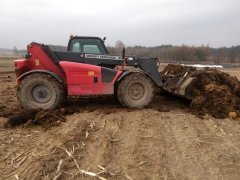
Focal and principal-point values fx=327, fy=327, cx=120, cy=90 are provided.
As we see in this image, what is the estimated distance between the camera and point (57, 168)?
511 centimetres

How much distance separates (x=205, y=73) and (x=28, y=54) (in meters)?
4.89

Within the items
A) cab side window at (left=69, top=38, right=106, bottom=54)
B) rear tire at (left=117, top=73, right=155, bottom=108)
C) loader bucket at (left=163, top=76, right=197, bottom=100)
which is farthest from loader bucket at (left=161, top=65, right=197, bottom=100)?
cab side window at (left=69, top=38, right=106, bottom=54)

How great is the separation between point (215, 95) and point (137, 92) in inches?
80.1

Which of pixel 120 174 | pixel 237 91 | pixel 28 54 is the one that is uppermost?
pixel 28 54

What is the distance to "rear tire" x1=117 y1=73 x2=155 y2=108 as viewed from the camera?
870cm

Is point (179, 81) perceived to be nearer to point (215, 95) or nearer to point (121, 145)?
point (215, 95)

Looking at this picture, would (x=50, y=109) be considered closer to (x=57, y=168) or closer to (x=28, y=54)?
(x=28, y=54)

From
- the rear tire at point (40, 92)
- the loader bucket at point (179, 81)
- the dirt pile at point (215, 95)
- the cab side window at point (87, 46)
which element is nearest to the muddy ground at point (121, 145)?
the dirt pile at point (215, 95)

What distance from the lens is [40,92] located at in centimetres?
854

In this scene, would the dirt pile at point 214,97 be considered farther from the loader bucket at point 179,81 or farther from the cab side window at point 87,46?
the cab side window at point 87,46

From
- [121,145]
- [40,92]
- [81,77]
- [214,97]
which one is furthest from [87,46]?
[121,145]

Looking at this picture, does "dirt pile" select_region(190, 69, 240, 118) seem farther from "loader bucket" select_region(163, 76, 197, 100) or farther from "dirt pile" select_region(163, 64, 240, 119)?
"loader bucket" select_region(163, 76, 197, 100)

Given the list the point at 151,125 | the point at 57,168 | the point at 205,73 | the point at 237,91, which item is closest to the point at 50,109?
the point at 151,125

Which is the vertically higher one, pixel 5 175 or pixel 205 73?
pixel 205 73
